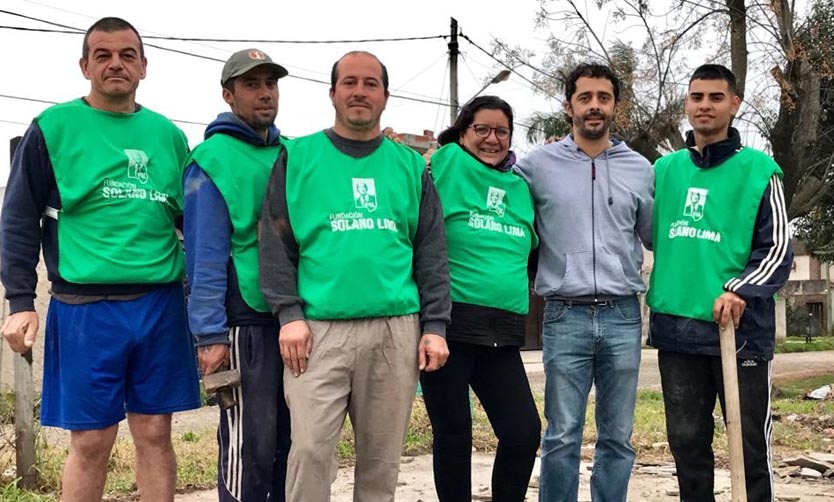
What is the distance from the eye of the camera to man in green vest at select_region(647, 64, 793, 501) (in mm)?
3992

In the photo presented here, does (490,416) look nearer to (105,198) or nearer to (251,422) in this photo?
(251,422)

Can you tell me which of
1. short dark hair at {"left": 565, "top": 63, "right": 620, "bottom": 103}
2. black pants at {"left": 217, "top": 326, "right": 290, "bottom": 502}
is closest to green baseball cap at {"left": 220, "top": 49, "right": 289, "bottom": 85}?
black pants at {"left": 217, "top": 326, "right": 290, "bottom": 502}

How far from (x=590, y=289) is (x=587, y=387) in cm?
47

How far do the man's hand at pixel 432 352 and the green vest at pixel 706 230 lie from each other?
1.20m

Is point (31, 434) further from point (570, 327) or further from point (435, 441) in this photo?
point (570, 327)

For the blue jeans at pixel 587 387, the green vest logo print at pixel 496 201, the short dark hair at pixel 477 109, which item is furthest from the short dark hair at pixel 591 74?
the blue jeans at pixel 587 387

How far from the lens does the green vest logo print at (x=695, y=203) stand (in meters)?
4.11

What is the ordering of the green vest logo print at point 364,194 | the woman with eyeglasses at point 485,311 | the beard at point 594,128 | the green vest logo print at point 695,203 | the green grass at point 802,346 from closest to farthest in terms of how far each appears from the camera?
1. the green vest logo print at point 364,194
2. the woman with eyeglasses at point 485,311
3. the green vest logo print at point 695,203
4. the beard at point 594,128
5. the green grass at point 802,346

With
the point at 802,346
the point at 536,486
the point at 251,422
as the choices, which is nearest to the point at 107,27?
the point at 251,422

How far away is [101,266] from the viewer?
355 cm

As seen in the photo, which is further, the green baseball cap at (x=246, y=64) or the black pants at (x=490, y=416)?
the black pants at (x=490, y=416)

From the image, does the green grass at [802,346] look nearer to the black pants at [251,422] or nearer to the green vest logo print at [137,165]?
the black pants at [251,422]

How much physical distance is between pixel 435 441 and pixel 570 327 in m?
0.81

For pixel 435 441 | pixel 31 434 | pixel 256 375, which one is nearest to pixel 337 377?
pixel 256 375
